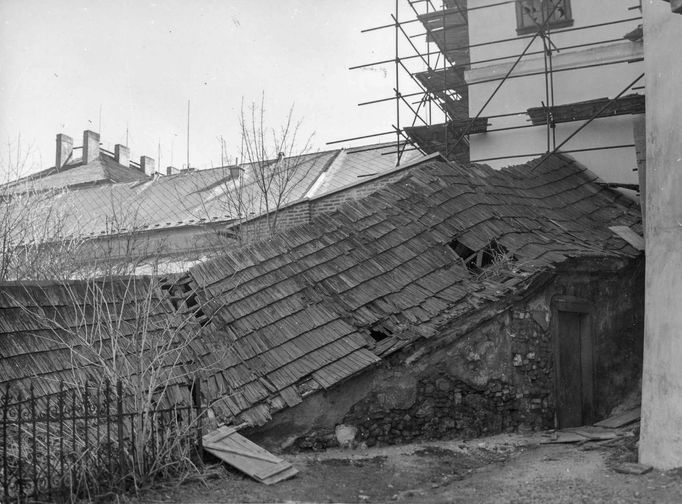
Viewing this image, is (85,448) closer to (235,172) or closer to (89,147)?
(235,172)

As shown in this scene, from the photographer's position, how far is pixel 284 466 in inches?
279

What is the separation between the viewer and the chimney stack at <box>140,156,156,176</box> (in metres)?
37.7

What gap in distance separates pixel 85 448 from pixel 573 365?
7272mm

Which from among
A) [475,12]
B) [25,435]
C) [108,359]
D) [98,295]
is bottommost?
[25,435]

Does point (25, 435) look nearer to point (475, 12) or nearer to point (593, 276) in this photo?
point (593, 276)

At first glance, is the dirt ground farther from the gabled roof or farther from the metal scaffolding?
the gabled roof

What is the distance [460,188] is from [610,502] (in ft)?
22.0

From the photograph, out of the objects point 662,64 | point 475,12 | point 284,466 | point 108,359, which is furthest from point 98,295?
point 475,12

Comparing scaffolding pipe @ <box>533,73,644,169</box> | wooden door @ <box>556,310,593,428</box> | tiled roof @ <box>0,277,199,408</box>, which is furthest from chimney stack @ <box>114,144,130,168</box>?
wooden door @ <box>556,310,593,428</box>

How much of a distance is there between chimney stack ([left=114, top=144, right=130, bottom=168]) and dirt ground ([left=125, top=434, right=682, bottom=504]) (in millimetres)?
31322

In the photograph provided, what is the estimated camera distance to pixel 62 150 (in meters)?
36.1

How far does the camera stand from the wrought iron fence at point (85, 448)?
5.74 metres

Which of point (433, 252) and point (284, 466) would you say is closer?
point (284, 466)

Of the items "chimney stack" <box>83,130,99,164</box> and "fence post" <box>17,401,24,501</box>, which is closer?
"fence post" <box>17,401,24,501</box>
